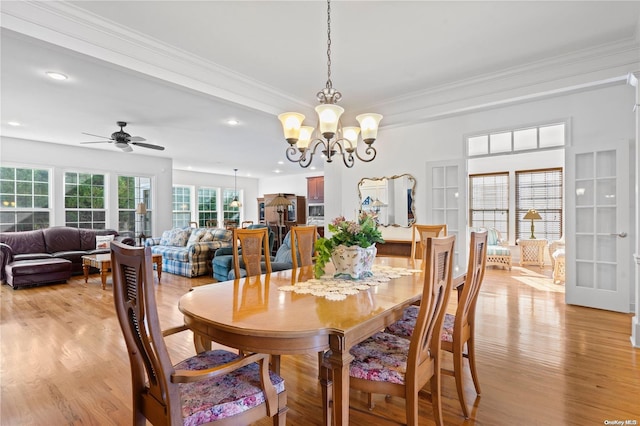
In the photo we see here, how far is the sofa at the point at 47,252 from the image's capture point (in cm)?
514

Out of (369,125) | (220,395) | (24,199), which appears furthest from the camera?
(24,199)

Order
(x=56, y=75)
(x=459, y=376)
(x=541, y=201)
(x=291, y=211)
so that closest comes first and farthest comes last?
(x=459, y=376) < (x=56, y=75) < (x=541, y=201) < (x=291, y=211)

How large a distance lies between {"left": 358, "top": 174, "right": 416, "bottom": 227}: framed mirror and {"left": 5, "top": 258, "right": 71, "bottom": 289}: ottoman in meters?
5.18

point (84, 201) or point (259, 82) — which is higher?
point (259, 82)

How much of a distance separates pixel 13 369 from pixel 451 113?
508cm

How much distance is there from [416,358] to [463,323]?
682mm

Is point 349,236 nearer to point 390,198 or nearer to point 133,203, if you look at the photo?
point 390,198

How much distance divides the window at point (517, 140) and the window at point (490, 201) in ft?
12.5

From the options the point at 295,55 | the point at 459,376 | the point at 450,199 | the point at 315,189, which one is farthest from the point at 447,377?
the point at 315,189

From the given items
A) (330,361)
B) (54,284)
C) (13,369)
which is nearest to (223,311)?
(330,361)

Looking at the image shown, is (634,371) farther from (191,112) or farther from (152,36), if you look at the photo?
(191,112)

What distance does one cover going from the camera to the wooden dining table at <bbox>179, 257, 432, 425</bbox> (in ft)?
4.16

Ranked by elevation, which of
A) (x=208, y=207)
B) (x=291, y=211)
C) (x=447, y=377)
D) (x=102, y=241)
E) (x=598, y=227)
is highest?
(x=208, y=207)

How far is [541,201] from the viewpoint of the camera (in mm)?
7367
